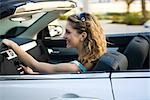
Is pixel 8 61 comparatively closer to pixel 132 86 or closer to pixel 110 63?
pixel 110 63

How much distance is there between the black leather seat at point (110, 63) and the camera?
2.23 metres

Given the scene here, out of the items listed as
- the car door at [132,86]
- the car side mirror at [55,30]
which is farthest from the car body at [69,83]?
the car side mirror at [55,30]

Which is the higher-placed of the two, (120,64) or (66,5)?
(66,5)

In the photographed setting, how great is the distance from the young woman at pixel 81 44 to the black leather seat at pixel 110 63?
0.07 m

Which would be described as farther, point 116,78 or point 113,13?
point 113,13

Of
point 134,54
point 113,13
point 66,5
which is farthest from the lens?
point 113,13

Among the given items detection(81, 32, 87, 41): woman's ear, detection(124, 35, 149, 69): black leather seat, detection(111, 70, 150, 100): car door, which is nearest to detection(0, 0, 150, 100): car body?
detection(111, 70, 150, 100): car door

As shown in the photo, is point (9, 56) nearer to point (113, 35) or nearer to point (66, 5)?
point (66, 5)

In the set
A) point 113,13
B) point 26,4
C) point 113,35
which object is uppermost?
point 26,4

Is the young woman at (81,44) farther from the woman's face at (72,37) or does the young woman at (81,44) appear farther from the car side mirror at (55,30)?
the car side mirror at (55,30)

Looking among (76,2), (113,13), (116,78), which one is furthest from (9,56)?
(113,13)

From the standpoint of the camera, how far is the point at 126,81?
6.73 feet

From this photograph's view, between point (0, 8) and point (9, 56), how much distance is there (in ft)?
1.14

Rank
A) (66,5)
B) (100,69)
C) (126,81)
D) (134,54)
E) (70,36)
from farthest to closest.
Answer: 1. (66,5)
2. (134,54)
3. (70,36)
4. (100,69)
5. (126,81)
